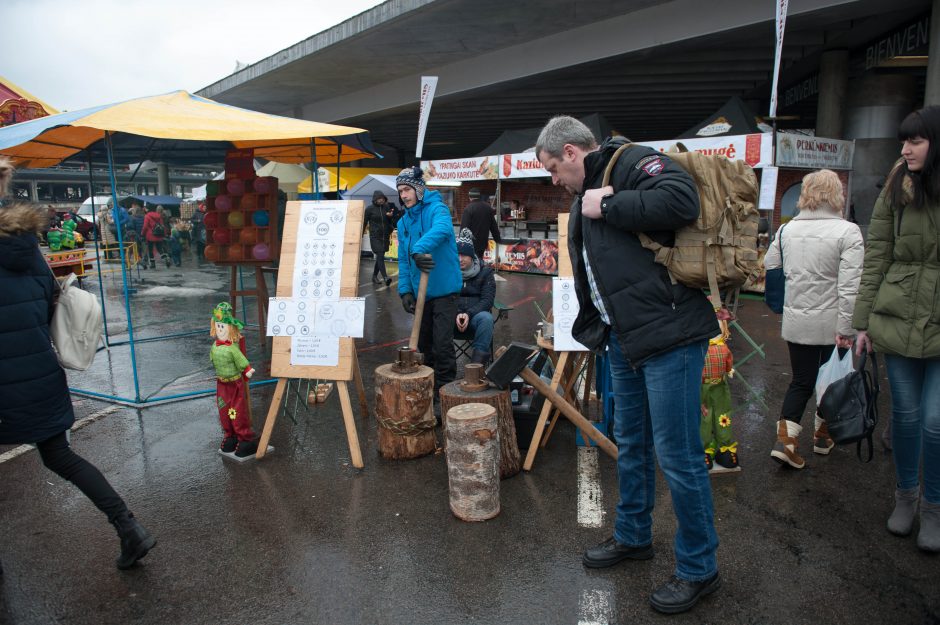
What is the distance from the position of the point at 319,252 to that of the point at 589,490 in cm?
256

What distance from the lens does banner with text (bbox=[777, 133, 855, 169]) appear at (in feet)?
34.4

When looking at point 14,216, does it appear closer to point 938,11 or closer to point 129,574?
point 129,574

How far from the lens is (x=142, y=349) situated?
7.52 m

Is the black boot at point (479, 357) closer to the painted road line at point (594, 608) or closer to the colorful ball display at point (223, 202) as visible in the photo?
the painted road line at point (594, 608)

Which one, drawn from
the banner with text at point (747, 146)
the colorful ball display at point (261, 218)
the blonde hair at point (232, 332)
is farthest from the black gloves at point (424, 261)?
the banner with text at point (747, 146)

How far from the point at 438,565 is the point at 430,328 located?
7.56 feet

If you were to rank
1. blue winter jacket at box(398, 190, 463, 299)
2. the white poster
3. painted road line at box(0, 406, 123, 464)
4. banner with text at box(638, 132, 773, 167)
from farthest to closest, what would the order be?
banner with text at box(638, 132, 773, 167) < the white poster < blue winter jacket at box(398, 190, 463, 299) < painted road line at box(0, 406, 123, 464)

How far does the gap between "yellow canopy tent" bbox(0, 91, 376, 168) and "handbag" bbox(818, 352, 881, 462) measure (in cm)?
402

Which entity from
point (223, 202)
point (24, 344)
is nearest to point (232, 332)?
point (24, 344)

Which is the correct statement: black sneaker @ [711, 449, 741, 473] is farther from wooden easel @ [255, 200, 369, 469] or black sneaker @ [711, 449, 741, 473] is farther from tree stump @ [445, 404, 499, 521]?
wooden easel @ [255, 200, 369, 469]

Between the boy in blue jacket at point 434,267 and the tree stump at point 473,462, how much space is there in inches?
57.3

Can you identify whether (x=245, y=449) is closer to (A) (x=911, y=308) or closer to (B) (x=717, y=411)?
(B) (x=717, y=411)

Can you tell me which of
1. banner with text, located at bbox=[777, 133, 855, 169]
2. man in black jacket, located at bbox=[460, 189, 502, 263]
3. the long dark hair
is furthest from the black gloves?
banner with text, located at bbox=[777, 133, 855, 169]

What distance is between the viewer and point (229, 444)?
4.30 metres
